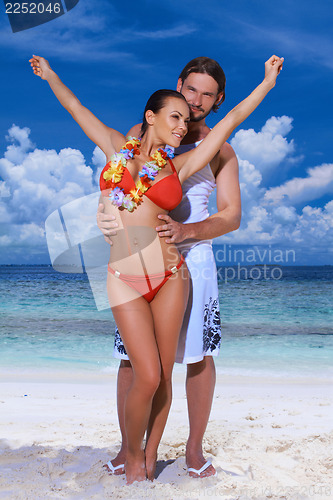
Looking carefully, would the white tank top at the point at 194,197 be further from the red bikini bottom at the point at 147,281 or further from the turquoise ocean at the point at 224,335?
the turquoise ocean at the point at 224,335

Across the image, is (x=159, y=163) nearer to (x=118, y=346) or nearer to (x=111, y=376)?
(x=118, y=346)

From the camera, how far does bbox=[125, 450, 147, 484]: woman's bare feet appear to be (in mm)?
2846

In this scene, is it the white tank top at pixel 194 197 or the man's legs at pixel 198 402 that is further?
the man's legs at pixel 198 402

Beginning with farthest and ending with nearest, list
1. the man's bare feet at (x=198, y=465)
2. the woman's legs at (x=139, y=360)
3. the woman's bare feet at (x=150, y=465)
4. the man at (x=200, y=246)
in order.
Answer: the man's bare feet at (x=198, y=465), the man at (x=200, y=246), the woman's bare feet at (x=150, y=465), the woman's legs at (x=139, y=360)

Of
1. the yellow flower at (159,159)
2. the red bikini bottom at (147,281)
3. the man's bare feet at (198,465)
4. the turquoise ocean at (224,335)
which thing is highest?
the yellow flower at (159,159)

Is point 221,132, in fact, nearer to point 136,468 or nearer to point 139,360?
point 139,360

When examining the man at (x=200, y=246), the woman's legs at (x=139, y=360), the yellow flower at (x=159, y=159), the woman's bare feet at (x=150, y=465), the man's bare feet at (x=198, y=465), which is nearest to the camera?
the woman's legs at (x=139, y=360)

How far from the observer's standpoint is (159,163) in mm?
2760

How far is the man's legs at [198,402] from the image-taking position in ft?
10.6

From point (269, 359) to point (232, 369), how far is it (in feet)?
4.49

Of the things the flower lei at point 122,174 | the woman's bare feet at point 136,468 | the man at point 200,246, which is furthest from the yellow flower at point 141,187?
the woman's bare feet at point 136,468

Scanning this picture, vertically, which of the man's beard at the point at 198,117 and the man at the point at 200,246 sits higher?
the man's beard at the point at 198,117

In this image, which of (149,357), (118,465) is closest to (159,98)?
(149,357)

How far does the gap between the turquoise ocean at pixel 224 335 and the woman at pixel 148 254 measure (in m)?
5.47
